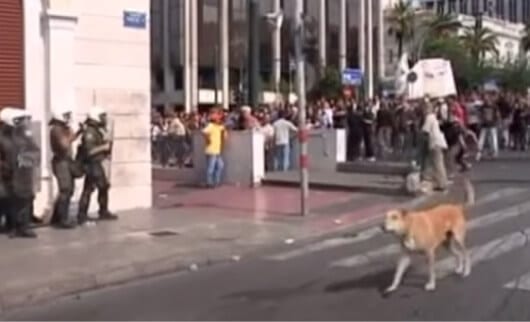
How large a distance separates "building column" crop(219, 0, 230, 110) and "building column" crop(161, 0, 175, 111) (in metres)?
3.33

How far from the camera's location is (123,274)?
10.9 metres

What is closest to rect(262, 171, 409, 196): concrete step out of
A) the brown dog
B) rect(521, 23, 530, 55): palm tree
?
the brown dog

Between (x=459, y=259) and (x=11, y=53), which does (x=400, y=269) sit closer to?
(x=459, y=259)

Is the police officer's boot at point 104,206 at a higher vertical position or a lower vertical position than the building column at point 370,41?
lower

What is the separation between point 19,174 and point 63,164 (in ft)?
3.53

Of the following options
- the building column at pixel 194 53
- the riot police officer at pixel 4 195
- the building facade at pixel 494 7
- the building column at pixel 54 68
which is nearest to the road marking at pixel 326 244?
the riot police officer at pixel 4 195

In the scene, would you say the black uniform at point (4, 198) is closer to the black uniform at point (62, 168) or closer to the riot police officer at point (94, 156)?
the black uniform at point (62, 168)

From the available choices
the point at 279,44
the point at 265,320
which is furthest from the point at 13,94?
the point at 279,44

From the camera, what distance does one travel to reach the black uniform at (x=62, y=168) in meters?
14.4

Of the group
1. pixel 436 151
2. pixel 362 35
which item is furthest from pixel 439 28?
pixel 436 151

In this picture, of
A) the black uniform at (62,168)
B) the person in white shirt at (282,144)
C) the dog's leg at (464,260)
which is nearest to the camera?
the dog's leg at (464,260)

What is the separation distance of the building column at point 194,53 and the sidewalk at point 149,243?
47852 millimetres

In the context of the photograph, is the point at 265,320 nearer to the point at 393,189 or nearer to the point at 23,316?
the point at 23,316

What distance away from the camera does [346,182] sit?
818 inches
